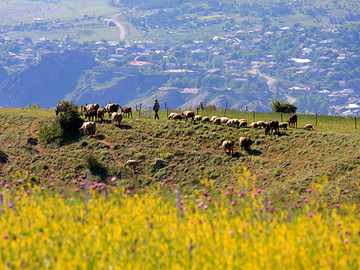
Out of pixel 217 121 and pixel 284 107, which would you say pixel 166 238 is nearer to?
pixel 217 121

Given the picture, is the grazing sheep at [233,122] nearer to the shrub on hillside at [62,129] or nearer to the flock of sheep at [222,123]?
the flock of sheep at [222,123]

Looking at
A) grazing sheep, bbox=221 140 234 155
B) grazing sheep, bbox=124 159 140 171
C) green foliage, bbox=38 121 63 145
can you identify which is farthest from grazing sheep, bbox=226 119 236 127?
green foliage, bbox=38 121 63 145

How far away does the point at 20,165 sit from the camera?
1421 inches

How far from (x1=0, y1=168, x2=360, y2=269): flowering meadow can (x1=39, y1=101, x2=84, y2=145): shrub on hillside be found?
2764cm

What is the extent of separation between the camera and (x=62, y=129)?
131 ft

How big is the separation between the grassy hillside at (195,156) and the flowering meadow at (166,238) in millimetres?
12267

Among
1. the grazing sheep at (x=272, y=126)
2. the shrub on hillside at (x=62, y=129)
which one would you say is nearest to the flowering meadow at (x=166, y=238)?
the grazing sheep at (x=272, y=126)

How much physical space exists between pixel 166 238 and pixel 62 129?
3175cm

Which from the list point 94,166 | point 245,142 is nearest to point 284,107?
point 245,142

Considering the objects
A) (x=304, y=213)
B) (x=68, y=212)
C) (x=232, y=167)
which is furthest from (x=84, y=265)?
(x=232, y=167)

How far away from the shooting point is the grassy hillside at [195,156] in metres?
26.3

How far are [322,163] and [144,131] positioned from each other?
1737cm

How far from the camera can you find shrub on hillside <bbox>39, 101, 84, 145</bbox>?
39.4m

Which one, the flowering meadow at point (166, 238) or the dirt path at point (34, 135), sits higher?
the flowering meadow at point (166, 238)
